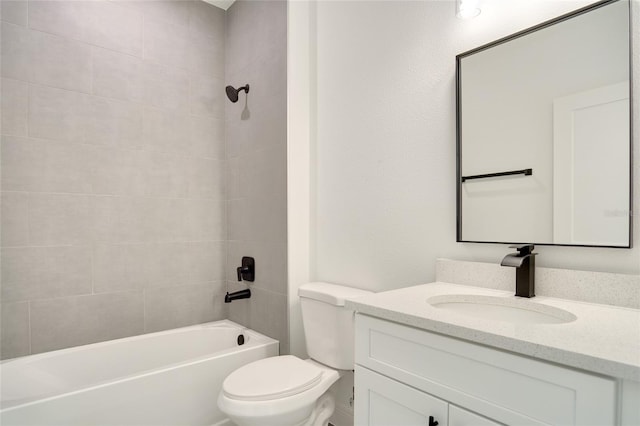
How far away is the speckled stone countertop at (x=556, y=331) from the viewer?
0.67 meters

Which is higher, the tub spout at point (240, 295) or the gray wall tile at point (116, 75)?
the gray wall tile at point (116, 75)

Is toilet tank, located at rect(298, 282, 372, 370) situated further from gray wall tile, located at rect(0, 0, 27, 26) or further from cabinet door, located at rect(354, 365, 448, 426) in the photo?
gray wall tile, located at rect(0, 0, 27, 26)

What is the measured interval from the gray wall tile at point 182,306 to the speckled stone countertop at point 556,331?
162cm

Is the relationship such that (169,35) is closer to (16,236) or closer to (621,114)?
(16,236)

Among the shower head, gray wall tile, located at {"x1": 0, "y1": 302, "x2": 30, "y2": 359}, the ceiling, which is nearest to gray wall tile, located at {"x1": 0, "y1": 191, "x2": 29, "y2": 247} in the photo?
gray wall tile, located at {"x1": 0, "y1": 302, "x2": 30, "y2": 359}

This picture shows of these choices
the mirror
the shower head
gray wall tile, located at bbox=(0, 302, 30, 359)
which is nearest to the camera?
the mirror

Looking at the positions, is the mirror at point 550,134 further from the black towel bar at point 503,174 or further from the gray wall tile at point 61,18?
the gray wall tile at point 61,18

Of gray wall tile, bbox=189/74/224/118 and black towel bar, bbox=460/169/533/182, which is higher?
gray wall tile, bbox=189/74/224/118

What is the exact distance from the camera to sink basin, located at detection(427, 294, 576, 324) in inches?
42.0

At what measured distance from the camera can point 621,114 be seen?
3.41 ft

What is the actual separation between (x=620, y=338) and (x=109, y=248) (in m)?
2.35

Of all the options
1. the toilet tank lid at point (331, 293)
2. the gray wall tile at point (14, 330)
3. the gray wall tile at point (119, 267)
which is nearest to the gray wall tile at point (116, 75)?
the gray wall tile at point (119, 267)

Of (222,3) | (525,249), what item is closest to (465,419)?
(525,249)

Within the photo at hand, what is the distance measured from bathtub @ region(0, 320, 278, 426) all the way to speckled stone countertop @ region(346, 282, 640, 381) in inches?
42.1
